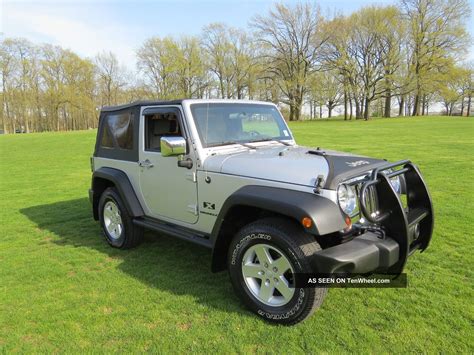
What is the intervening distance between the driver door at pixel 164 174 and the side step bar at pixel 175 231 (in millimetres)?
97

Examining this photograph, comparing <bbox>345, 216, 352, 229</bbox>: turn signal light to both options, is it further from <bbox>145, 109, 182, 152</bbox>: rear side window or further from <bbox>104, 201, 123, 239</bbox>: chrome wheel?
<bbox>104, 201, 123, 239</bbox>: chrome wheel

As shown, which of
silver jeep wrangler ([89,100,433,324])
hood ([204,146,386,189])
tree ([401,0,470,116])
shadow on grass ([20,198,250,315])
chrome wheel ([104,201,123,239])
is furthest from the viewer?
tree ([401,0,470,116])

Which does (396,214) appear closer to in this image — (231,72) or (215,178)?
(215,178)

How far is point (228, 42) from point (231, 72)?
517 centimetres

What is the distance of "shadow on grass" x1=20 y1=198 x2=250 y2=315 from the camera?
3.67 meters

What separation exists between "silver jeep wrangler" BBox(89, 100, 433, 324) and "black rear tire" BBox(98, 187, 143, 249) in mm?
20

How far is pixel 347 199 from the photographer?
2.95 meters

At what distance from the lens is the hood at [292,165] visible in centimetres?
297

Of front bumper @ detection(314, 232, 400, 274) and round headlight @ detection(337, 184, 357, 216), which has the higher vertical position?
round headlight @ detection(337, 184, 357, 216)

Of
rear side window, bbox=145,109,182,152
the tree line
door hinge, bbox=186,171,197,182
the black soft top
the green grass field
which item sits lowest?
the green grass field

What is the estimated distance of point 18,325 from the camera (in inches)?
128

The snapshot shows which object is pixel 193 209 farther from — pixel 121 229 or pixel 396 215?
pixel 396 215

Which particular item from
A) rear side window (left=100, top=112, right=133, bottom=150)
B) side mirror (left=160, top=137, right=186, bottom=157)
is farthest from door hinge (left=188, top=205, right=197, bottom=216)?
rear side window (left=100, top=112, right=133, bottom=150)

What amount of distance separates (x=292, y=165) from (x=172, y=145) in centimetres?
117
